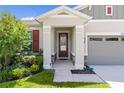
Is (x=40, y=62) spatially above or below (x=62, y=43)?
below

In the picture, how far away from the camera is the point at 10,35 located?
1442 cm

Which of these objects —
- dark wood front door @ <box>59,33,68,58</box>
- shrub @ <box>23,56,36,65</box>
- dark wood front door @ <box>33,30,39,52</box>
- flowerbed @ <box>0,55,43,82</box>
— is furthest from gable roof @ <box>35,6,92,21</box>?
dark wood front door @ <box>59,33,68,58</box>

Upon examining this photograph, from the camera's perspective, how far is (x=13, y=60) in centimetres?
1753

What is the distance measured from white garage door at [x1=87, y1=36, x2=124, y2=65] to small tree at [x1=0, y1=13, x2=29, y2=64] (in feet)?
22.5

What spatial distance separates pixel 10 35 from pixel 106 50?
915cm

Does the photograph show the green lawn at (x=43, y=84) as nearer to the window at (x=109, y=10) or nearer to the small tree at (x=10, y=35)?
the small tree at (x=10, y=35)

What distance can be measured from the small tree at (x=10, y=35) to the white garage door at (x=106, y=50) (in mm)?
6861

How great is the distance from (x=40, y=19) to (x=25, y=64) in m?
3.17

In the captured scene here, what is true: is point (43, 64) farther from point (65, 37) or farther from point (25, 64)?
point (65, 37)

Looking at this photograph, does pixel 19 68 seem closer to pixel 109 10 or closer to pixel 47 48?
pixel 47 48

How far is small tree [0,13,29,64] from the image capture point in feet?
47.0

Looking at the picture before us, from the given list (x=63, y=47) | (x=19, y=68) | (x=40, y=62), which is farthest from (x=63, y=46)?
(x=19, y=68)

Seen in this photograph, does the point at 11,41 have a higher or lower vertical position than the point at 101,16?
lower
